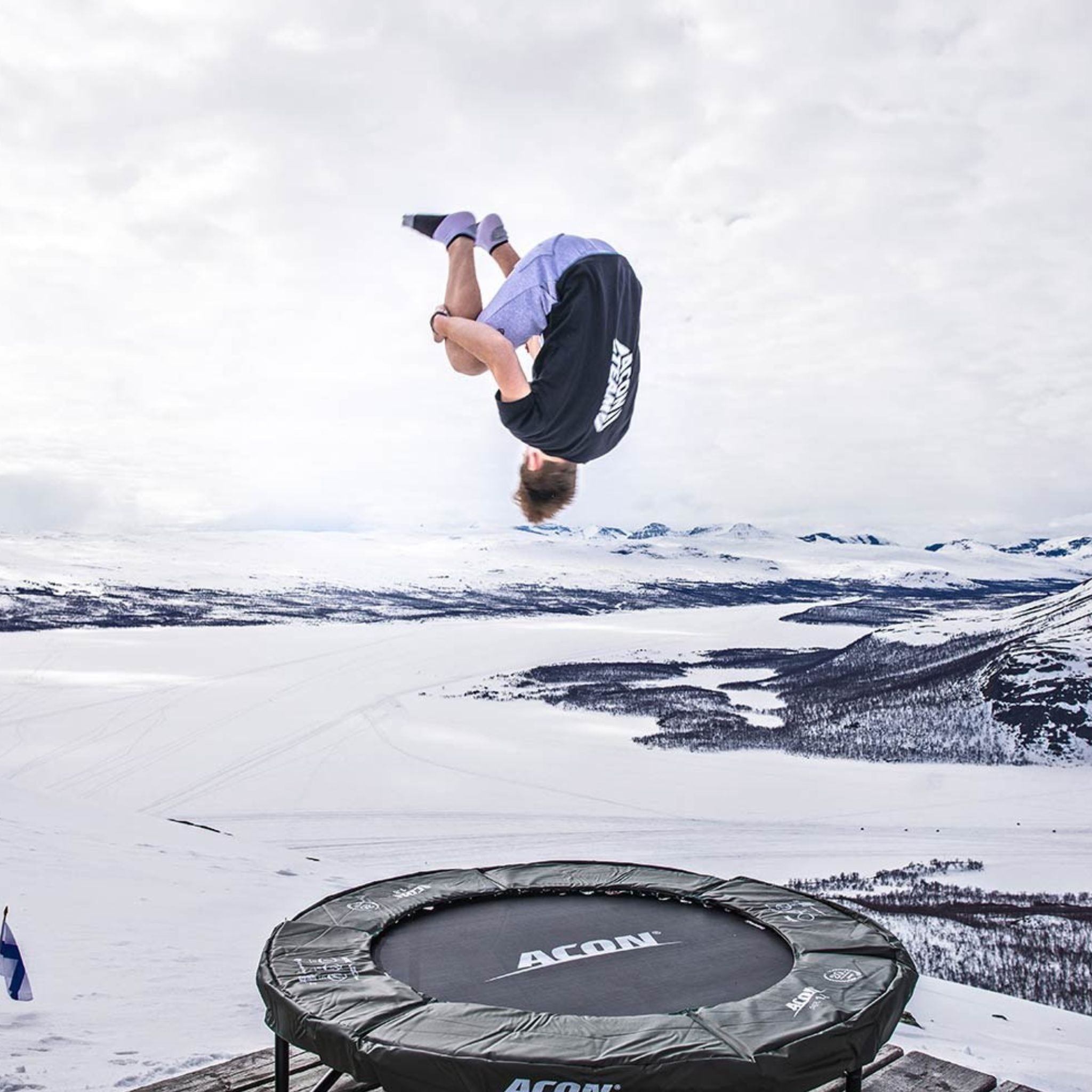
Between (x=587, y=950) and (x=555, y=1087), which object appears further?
(x=587, y=950)

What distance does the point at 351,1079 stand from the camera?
3385mm

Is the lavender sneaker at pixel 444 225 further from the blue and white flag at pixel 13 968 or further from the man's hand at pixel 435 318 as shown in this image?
the blue and white flag at pixel 13 968

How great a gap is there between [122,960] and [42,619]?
33730mm

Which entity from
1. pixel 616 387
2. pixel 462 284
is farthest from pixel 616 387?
pixel 462 284

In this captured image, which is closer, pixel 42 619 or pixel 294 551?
pixel 42 619

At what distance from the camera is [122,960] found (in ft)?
16.7

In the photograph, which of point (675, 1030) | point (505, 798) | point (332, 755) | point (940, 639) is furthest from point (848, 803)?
point (940, 639)

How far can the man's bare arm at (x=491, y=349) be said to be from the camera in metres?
2.93

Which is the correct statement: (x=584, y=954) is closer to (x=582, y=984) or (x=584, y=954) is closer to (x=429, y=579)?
(x=582, y=984)

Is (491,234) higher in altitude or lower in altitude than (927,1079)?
higher

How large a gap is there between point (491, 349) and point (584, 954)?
2.25m

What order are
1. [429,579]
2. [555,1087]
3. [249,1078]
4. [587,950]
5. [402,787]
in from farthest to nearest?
[429,579] < [402,787] < [587,950] < [249,1078] < [555,1087]

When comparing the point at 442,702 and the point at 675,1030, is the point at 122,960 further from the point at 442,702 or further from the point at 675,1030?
the point at 442,702

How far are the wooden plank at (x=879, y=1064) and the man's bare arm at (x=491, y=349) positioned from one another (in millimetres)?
2742
